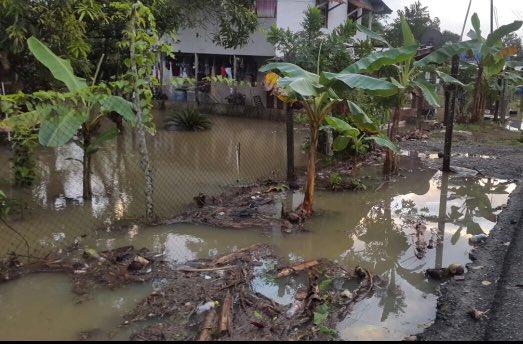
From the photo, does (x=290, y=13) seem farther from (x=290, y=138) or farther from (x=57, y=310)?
(x=57, y=310)

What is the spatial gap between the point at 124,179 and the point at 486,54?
33.7 ft

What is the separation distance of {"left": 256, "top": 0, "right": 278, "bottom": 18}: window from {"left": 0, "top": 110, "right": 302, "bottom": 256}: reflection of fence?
20.9ft

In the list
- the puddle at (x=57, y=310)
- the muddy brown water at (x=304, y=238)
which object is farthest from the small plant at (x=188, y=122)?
the puddle at (x=57, y=310)

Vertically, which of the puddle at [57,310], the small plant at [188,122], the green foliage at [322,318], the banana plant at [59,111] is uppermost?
the banana plant at [59,111]

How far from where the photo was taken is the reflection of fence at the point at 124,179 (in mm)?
6684

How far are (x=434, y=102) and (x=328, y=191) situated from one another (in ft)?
8.54

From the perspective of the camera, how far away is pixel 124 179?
9438mm

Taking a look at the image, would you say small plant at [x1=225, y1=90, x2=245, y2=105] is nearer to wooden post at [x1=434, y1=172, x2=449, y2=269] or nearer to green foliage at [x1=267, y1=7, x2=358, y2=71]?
green foliage at [x1=267, y1=7, x2=358, y2=71]

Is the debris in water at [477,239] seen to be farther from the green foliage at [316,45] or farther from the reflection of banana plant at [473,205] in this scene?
the green foliage at [316,45]

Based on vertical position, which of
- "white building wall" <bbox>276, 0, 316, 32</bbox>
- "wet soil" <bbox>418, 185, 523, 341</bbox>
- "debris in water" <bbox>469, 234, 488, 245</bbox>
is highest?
"white building wall" <bbox>276, 0, 316, 32</bbox>

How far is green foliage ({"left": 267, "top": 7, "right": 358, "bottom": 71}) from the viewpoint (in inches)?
450

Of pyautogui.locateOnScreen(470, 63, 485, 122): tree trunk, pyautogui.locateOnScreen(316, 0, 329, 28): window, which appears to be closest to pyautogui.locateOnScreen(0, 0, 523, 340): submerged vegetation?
pyautogui.locateOnScreen(470, 63, 485, 122): tree trunk

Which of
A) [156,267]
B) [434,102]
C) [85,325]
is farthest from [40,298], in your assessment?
[434,102]

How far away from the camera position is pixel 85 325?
4113 mm
